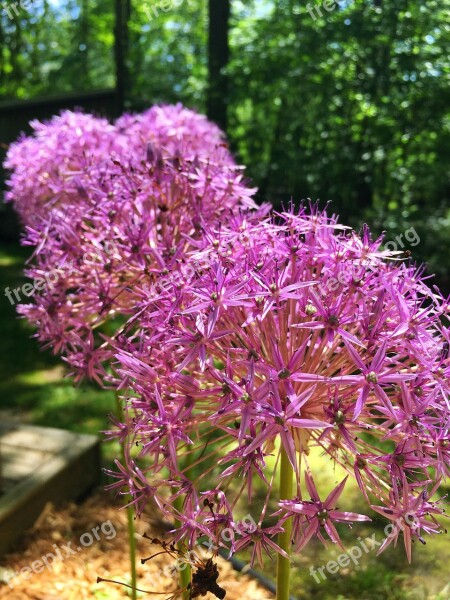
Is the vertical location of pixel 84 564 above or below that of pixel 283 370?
below

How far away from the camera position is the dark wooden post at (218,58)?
7438 millimetres

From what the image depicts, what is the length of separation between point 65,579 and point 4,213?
387 inches

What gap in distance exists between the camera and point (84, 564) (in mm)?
3020

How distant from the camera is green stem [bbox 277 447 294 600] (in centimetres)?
143

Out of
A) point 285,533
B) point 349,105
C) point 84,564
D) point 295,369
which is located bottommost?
point 84,564

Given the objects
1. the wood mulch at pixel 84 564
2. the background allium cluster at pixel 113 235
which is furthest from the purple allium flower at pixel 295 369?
the wood mulch at pixel 84 564

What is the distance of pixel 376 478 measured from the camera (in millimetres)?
1386

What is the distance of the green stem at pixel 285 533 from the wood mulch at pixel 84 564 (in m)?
1.16

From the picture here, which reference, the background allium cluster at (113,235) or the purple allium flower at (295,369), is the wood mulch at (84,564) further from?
the purple allium flower at (295,369)

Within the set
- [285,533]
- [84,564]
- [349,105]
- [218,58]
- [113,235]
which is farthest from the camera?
[218,58]

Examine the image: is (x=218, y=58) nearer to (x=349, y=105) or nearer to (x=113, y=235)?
(x=349, y=105)

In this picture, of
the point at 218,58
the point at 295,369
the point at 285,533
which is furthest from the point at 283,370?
the point at 218,58

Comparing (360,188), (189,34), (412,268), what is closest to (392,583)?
(412,268)

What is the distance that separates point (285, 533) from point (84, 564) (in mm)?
1974
